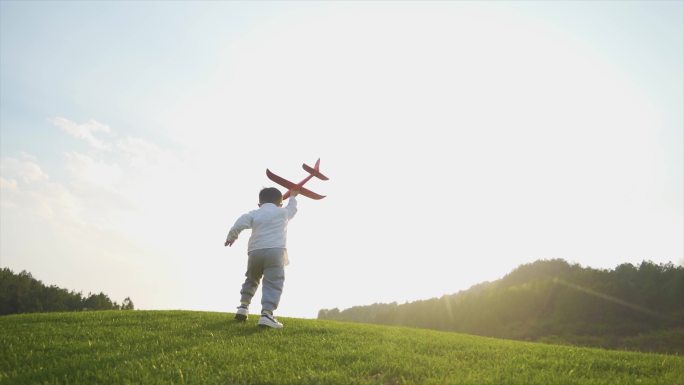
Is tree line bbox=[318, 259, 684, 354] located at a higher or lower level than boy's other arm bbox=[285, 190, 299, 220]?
lower

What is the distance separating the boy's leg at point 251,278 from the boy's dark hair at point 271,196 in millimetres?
1424

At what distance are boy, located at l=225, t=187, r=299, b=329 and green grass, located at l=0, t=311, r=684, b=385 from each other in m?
0.73

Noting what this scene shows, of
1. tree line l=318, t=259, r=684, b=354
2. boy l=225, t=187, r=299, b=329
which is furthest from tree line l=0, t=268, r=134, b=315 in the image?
boy l=225, t=187, r=299, b=329

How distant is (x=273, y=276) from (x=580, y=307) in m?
26.8

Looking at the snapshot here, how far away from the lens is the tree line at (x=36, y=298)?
1736 inches

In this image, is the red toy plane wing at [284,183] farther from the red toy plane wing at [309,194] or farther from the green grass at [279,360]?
the green grass at [279,360]

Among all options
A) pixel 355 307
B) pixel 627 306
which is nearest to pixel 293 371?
pixel 627 306

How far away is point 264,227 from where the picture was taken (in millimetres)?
10172

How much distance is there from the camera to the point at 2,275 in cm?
4497

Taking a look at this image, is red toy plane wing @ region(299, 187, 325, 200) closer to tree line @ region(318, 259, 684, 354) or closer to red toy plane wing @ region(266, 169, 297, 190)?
red toy plane wing @ region(266, 169, 297, 190)

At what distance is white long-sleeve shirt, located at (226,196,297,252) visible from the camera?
10.1m

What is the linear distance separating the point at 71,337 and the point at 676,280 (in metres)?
31.9

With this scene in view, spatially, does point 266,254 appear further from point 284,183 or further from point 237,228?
point 284,183

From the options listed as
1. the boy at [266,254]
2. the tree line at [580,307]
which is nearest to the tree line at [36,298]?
the tree line at [580,307]
